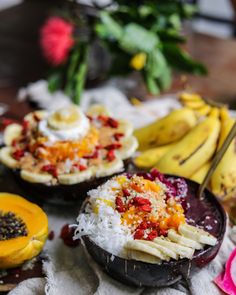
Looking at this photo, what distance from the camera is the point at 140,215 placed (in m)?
0.97

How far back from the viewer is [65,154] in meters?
1.16

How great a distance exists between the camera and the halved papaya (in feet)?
3.26

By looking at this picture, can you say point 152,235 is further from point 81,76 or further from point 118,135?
point 81,76

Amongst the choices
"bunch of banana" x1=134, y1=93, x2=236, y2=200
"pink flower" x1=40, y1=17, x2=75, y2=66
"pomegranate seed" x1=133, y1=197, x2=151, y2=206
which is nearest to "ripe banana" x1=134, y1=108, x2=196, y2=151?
"bunch of banana" x1=134, y1=93, x2=236, y2=200

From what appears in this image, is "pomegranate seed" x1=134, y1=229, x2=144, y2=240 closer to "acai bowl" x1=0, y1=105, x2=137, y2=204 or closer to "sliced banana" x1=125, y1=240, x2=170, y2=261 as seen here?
"sliced banana" x1=125, y1=240, x2=170, y2=261

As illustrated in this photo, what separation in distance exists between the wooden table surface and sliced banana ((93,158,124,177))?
0.45 metres

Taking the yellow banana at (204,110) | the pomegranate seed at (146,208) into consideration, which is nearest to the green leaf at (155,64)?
the yellow banana at (204,110)

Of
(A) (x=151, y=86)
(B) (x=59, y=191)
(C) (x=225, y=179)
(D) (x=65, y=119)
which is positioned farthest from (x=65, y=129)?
(A) (x=151, y=86)

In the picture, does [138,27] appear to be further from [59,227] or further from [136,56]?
[59,227]

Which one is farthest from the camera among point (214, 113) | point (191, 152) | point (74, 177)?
point (214, 113)

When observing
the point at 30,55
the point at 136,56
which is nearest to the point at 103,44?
the point at 136,56

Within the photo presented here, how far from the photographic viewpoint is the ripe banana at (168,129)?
1.28 m

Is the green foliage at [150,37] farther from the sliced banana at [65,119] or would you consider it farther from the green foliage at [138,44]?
the sliced banana at [65,119]

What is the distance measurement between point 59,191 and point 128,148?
17 centimetres
